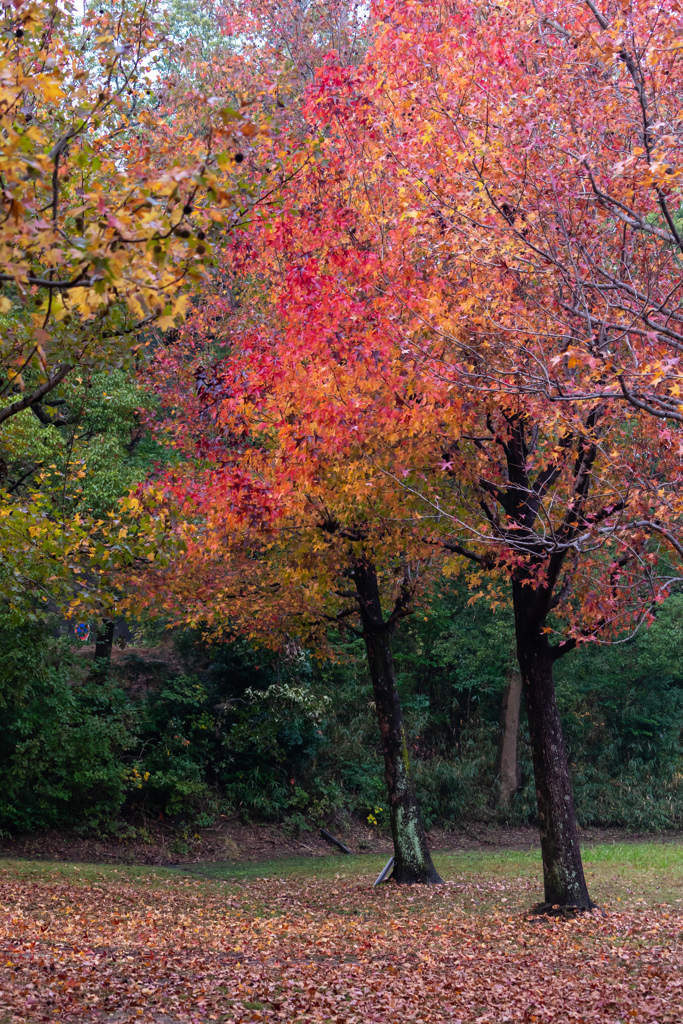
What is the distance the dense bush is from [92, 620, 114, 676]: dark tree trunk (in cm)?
64

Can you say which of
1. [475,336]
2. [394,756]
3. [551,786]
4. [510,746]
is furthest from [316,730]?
[475,336]

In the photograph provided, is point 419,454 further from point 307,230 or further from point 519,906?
point 519,906

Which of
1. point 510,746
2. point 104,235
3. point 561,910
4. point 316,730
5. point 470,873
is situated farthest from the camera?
point 510,746

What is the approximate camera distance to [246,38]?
82.7 ft

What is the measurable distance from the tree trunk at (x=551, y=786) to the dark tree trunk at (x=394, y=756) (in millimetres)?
3478

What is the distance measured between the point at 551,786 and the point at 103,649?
14.1 m

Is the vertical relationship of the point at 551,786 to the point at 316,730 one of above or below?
below

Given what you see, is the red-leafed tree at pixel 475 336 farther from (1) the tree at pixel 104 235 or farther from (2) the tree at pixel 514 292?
(1) the tree at pixel 104 235

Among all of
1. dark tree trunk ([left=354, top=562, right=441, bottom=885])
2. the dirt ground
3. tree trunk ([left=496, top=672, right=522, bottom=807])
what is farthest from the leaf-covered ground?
tree trunk ([left=496, top=672, right=522, bottom=807])

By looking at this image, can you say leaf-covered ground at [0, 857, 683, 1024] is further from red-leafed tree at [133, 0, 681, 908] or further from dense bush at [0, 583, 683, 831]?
dense bush at [0, 583, 683, 831]

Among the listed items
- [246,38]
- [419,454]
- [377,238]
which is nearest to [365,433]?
[419,454]

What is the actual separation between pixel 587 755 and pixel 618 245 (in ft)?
68.5

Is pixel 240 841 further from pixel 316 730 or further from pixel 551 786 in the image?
pixel 551 786

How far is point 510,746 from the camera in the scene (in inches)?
1035
